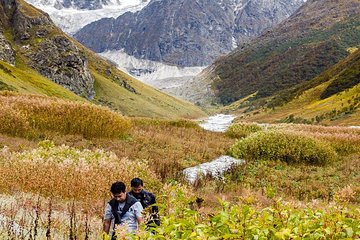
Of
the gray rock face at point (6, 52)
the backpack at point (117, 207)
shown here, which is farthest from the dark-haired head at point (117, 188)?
the gray rock face at point (6, 52)

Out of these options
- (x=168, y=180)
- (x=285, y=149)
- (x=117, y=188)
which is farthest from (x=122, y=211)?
(x=285, y=149)

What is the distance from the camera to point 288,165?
68.2 feet

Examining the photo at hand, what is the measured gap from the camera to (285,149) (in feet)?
72.0

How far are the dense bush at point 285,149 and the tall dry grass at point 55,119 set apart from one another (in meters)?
8.01

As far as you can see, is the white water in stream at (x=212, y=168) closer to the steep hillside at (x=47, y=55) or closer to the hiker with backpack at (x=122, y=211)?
the hiker with backpack at (x=122, y=211)

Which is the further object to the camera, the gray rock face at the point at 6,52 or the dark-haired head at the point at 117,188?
the gray rock face at the point at 6,52

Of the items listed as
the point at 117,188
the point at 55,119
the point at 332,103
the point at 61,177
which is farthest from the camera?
the point at 332,103

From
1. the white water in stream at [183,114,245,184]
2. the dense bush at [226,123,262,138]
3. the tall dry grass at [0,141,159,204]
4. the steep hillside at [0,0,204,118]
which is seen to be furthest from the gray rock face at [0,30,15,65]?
the tall dry grass at [0,141,159,204]

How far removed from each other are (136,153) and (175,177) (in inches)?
184

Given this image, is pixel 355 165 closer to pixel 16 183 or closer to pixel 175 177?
pixel 175 177

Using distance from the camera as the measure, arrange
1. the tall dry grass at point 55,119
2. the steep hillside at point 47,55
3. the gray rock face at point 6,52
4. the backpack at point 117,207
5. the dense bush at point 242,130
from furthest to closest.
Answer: the steep hillside at point 47,55 → the gray rock face at point 6,52 → the dense bush at point 242,130 → the tall dry grass at point 55,119 → the backpack at point 117,207

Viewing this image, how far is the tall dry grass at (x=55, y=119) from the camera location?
20578mm

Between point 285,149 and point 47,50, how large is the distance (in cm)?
7383

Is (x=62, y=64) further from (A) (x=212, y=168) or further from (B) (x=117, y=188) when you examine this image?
(B) (x=117, y=188)
